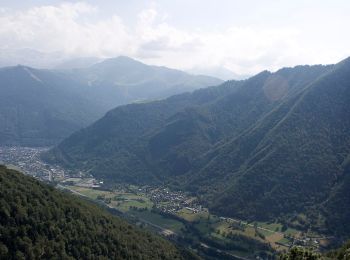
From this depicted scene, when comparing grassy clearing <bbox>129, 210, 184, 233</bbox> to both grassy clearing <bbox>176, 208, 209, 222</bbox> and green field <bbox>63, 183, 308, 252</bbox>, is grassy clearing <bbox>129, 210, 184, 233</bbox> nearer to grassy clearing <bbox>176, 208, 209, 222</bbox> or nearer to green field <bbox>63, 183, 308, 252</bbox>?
green field <bbox>63, 183, 308, 252</bbox>

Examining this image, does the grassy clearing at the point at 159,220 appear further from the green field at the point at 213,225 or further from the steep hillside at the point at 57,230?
the steep hillside at the point at 57,230

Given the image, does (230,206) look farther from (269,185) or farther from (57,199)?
(57,199)

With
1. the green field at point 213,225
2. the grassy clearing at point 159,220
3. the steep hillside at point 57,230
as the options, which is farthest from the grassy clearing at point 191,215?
the steep hillside at point 57,230

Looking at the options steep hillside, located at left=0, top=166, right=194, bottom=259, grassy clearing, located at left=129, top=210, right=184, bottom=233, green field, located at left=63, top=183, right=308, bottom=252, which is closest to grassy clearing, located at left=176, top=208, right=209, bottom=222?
green field, located at left=63, top=183, right=308, bottom=252

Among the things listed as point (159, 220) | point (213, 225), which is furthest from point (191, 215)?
point (213, 225)

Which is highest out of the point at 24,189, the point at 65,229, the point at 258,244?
the point at 24,189

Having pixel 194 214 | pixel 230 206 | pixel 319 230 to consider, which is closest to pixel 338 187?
pixel 319 230

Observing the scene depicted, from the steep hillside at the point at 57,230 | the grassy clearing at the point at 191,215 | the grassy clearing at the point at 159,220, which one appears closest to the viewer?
the steep hillside at the point at 57,230

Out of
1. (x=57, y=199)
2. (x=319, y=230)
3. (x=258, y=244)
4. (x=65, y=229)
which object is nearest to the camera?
(x=65, y=229)

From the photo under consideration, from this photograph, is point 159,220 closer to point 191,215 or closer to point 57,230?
point 191,215
